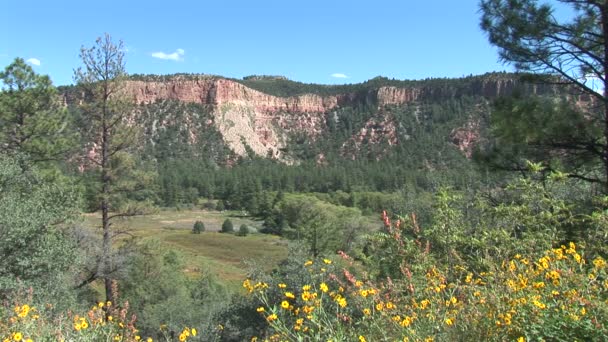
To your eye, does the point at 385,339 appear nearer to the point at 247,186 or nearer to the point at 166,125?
the point at 247,186

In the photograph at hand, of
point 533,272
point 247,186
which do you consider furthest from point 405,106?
point 533,272

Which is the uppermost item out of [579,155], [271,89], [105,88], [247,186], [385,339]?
[271,89]

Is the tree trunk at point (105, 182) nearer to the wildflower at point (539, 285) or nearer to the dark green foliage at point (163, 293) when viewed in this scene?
the dark green foliage at point (163, 293)

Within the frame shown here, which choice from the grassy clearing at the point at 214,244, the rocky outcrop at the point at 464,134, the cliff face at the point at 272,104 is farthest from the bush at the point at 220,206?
the rocky outcrop at the point at 464,134

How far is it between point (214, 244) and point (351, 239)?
2524 cm

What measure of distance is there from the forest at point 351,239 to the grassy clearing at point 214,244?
2.43 ft

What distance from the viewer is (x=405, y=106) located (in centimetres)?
14362

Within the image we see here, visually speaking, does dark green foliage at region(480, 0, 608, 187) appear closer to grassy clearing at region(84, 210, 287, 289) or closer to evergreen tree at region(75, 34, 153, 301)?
evergreen tree at region(75, 34, 153, 301)

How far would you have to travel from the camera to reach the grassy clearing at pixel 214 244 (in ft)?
135

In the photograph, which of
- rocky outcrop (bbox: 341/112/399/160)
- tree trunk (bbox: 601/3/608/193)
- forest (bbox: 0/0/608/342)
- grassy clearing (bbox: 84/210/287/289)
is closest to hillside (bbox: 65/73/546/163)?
rocky outcrop (bbox: 341/112/399/160)

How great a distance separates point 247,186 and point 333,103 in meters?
70.9

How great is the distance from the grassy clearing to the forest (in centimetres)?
74

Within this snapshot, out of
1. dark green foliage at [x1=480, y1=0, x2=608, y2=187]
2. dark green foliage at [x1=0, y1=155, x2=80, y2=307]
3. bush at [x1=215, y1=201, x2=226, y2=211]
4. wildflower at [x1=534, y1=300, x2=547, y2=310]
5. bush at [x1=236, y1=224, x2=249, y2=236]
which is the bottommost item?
bush at [x1=215, y1=201, x2=226, y2=211]

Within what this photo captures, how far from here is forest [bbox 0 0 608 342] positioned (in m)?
3.41
